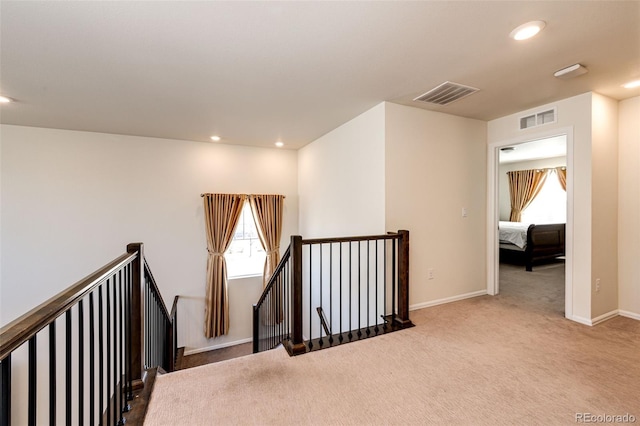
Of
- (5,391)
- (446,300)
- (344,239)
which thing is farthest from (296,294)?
(446,300)

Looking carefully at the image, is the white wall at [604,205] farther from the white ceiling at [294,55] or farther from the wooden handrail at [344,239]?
the wooden handrail at [344,239]

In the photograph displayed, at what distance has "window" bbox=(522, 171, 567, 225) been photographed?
6988 millimetres

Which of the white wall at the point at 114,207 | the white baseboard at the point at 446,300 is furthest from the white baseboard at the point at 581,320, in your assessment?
the white wall at the point at 114,207

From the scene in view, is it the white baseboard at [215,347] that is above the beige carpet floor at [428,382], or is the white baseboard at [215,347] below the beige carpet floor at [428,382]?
below

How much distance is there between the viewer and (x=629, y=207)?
296 cm

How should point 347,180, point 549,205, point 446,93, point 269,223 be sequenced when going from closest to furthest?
point 446,93, point 347,180, point 269,223, point 549,205

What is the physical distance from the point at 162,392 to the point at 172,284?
9.77ft

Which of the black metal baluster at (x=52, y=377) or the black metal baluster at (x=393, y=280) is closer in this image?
the black metal baluster at (x=52, y=377)

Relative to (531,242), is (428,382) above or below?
below

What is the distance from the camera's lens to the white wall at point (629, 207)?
9.52 feet

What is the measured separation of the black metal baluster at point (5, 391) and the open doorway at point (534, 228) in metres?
4.08

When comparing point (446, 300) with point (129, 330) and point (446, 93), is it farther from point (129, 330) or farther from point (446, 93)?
point (129, 330)

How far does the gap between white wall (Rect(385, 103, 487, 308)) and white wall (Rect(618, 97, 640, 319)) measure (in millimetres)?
1262

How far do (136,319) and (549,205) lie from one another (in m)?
8.92
